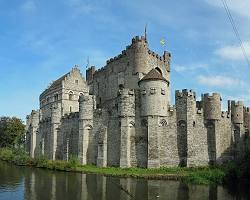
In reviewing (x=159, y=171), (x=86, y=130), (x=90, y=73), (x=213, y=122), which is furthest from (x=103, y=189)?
(x=90, y=73)

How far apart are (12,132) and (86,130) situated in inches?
1385

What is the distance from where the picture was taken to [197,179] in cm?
3531

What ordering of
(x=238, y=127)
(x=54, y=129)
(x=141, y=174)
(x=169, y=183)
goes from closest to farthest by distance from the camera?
(x=169, y=183), (x=141, y=174), (x=238, y=127), (x=54, y=129)

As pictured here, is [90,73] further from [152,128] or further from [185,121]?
[185,121]

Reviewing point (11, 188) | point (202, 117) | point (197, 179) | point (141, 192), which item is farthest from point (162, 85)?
point (11, 188)

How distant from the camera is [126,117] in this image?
46188 mm

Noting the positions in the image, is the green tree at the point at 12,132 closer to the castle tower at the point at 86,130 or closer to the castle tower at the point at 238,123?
the castle tower at the point at 86,130

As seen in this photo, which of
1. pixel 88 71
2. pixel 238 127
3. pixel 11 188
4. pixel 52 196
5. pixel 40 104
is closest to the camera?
pixel 52 196

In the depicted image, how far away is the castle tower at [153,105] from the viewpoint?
44219 millimetres

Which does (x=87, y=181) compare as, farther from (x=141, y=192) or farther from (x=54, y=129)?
(x=54, y=129)

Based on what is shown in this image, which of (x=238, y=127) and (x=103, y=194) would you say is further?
(x=238, y=127)

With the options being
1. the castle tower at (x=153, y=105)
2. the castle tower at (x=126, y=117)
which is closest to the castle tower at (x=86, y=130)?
the castle tower at (x=126, y=117)

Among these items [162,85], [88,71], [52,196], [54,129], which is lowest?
[52,196]

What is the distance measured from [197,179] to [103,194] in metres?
10.3
